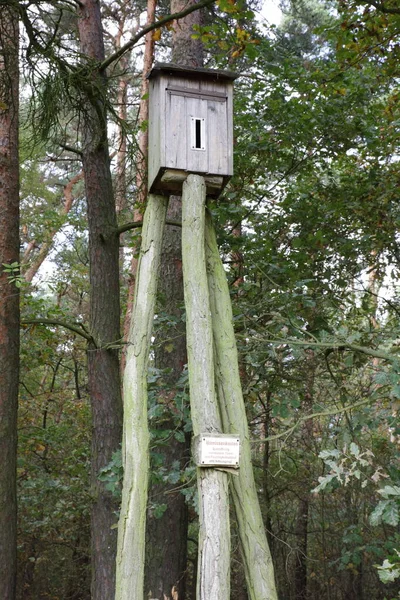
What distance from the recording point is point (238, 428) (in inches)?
136

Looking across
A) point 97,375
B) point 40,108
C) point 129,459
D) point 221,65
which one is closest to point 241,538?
point 129,459

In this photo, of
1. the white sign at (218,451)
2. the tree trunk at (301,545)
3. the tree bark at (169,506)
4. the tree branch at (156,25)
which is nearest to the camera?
the white sign at (218,451)

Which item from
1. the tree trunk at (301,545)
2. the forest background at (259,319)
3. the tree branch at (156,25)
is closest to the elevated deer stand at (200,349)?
the forest background at (259,319)

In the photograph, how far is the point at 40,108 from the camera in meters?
4.95

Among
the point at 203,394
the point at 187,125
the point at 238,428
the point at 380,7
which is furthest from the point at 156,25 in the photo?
the point at 238,428

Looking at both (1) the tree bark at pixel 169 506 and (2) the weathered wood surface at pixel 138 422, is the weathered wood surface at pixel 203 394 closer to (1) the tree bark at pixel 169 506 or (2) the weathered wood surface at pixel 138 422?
(2) the weathered wood surface at pixel 138 422

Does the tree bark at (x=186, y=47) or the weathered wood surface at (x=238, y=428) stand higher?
the tree bark at (x=186, y=47)

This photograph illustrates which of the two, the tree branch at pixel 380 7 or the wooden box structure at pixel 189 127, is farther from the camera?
the tree branch at pixel 380 7

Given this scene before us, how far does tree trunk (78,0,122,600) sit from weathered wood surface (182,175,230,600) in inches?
65.7

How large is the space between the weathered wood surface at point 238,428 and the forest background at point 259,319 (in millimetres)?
223

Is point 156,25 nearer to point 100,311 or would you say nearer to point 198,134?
point 198,134

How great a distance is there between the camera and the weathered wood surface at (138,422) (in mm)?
3162

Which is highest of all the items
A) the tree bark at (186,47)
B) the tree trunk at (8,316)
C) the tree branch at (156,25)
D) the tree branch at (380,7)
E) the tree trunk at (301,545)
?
the tree bark at (186,47)

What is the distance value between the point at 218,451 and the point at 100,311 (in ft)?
9.01
